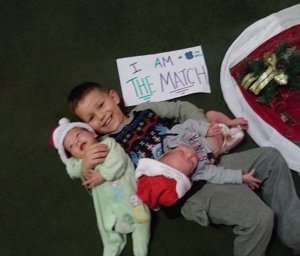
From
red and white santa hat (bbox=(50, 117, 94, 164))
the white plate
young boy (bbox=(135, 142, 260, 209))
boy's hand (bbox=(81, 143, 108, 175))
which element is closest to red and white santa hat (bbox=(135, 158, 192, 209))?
young boy (bbox=(135, 142, 260, 209))

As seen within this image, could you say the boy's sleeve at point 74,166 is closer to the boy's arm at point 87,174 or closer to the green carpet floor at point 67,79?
the boy's arm at point 87,174

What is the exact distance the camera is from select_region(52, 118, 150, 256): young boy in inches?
41.9

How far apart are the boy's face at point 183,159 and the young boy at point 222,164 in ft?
0.27

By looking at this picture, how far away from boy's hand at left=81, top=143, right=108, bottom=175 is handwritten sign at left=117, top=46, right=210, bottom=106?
0.26 meters

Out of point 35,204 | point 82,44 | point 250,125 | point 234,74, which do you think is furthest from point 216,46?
point 35,204

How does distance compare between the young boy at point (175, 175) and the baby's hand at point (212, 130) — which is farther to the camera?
the baby's hand at point (212, 130)

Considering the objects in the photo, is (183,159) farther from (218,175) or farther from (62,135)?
(62,135)

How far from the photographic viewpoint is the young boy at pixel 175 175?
97 centimetres

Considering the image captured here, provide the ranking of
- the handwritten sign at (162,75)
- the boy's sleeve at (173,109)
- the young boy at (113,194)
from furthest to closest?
1. the handwritten sign at (162,75)
2. the boy's sleeve at (173,109)
3. the young boy at (113,194)

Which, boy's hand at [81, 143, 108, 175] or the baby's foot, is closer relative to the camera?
boy's hand at [81, 143, 108, 175]

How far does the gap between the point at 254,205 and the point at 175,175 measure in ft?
0.71

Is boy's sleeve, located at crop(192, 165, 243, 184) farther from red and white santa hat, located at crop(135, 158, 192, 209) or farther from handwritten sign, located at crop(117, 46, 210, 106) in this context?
handwritten sign, located at crop(117, 46, 210, 106)

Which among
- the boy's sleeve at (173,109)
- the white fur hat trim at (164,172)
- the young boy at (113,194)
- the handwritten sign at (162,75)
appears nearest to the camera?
the white fur hat trim at (164,172)

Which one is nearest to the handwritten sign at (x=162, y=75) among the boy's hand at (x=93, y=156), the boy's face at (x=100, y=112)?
the boy's face at (x=100, y=112)
